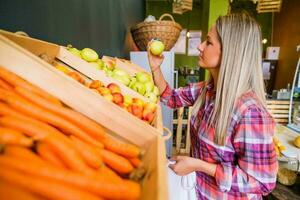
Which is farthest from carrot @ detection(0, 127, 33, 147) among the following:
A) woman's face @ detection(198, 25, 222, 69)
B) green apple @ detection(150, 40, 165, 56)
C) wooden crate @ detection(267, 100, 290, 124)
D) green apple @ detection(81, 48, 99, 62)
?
wooden crate @ detection(267, 100, 290, 124)

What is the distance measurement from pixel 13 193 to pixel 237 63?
0.98 metres

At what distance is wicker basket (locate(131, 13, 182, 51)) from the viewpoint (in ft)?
7.03

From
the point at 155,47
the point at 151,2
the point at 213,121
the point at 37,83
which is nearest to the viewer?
the point at 37,83

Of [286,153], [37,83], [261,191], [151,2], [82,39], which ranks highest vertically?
[151,2]

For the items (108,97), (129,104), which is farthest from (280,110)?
(108,97)

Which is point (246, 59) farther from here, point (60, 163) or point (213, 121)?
point (60, 163)

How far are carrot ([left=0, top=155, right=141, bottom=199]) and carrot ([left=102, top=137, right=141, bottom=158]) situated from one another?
0.31ft

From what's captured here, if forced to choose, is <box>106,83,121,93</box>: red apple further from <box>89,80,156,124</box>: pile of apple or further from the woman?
the woman

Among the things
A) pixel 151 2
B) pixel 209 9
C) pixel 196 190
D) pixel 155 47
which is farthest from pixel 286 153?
pixel 151 2

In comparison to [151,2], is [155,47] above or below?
below

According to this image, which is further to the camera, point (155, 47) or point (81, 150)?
point (155, 47)

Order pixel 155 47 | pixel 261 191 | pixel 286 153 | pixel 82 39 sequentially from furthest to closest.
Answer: pixel 286 153 < pixel 155 47 < pixel 82 39 < pixel 261 191

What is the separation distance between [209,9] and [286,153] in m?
4.59

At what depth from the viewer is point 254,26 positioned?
1026 millimetres
